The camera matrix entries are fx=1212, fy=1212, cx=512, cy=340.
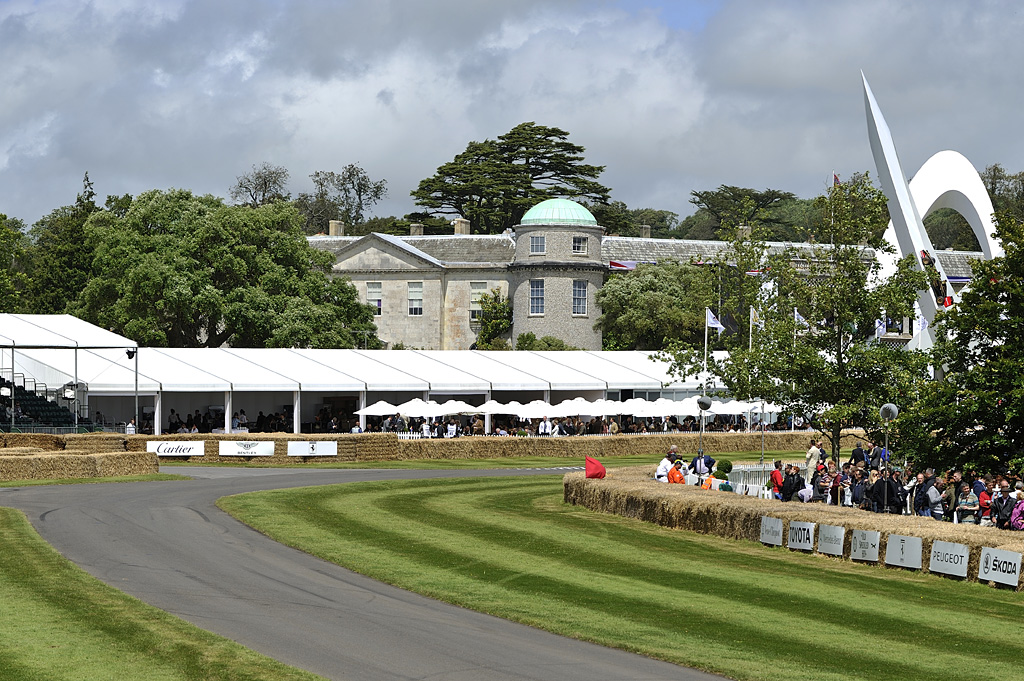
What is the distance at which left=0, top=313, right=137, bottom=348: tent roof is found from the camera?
48500mm

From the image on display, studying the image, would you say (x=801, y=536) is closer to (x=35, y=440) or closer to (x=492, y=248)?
(x=35, y=440)

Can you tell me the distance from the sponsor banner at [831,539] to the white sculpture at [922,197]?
12628 millimetres

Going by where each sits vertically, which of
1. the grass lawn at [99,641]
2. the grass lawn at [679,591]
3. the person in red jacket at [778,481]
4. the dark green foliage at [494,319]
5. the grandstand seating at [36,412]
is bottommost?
the grass lawn at [679,591]

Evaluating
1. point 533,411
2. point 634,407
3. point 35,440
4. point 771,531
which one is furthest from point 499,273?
point 771,531

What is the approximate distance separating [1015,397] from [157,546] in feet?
53.8

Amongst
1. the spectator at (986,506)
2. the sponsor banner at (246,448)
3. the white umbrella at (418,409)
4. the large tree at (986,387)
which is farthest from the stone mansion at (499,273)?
the spectator at (986,506)

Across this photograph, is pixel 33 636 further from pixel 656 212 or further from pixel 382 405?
pixel 656 212

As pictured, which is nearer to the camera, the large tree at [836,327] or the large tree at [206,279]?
the large tree at [836,327]

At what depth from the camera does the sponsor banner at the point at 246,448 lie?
45.2 meters

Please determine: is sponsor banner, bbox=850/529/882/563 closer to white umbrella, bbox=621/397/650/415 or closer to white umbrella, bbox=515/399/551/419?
white umbrella, bbox=515/399/551/419

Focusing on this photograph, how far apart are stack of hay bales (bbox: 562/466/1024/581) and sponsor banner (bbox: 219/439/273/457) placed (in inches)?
678

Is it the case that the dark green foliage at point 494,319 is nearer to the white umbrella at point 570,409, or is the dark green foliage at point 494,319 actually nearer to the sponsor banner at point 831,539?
the white umbrella at point 570,409

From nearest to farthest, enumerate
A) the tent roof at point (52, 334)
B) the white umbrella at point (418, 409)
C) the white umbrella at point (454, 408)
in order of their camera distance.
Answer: the tent roof at point (52, 334) → the white umbrella at point (418, 409) → the white umbrella at point (454, 408)

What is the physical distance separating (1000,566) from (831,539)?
3581mm
